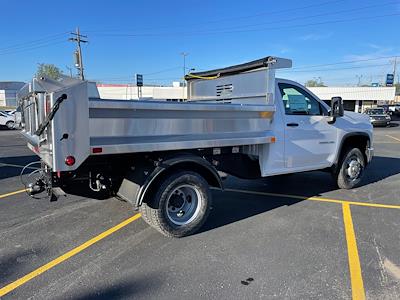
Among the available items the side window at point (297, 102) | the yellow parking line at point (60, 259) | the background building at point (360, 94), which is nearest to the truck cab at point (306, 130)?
the side window at point (297, 102)

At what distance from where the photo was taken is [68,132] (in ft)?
10.6

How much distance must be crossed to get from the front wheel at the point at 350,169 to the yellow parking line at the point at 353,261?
1466 millimetres

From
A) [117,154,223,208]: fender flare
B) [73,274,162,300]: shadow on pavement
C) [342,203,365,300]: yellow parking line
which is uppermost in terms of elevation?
[117,154,223,208]: fender flare

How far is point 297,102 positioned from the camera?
559 cm

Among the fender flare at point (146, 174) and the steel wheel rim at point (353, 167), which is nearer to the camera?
the fender flare at point (146, 174)

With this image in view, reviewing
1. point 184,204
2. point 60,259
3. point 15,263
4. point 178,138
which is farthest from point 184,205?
point 15,263

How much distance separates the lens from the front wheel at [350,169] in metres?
6.53

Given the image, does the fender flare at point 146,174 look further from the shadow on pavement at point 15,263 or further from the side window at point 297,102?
→ the side window at point 297,102

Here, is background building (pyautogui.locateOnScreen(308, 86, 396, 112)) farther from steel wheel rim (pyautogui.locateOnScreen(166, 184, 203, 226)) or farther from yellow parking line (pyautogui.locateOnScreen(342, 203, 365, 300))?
steel wheel rim (pyautogui.locateOnScreen(166, 184, 203, 226))

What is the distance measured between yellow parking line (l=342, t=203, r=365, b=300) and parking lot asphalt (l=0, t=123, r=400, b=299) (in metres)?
0.01

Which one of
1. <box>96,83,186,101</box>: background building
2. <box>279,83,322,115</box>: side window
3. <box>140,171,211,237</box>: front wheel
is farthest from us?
<box>96,83,186,101</box>: background building

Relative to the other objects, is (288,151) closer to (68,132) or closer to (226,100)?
(226,100)

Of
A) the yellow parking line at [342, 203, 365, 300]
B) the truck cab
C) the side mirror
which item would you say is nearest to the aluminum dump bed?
the truck cab

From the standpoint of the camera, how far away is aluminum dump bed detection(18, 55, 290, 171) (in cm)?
320
